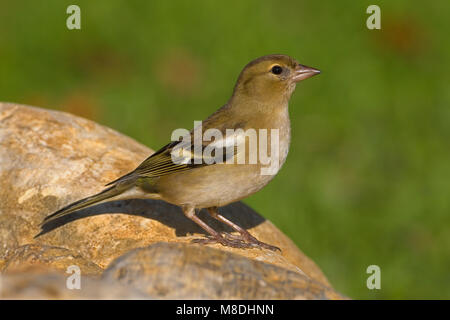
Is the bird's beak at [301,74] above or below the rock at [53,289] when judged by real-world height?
above

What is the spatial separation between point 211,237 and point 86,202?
82 cm

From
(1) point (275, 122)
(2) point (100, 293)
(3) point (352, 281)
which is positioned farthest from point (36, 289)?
(3) point (352, 281)

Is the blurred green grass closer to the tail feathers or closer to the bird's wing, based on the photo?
the bird's wing

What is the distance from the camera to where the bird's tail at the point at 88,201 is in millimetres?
4781

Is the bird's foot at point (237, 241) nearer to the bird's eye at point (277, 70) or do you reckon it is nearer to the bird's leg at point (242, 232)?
the bird's leg at point (242, 232)

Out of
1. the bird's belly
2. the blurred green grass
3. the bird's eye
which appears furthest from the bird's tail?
the blurred green grass

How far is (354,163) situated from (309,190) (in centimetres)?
71

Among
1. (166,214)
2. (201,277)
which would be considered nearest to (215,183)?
(166,214)

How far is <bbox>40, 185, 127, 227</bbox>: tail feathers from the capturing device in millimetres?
4777

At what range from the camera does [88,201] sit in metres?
4.85

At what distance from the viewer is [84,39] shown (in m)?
9.34

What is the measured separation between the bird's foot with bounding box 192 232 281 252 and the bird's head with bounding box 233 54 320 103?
0.95 m

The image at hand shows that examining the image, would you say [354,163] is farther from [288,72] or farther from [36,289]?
[36,289]

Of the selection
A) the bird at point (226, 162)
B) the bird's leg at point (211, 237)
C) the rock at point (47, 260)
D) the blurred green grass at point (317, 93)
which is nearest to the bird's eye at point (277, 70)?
Answer: the bird at point (226, 162)
